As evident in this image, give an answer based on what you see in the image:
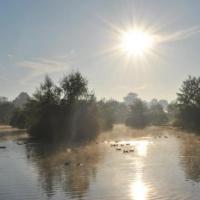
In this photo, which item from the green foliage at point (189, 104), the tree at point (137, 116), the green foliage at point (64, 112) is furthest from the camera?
the tree at point (137, 116)

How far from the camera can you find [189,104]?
120812 millimetres

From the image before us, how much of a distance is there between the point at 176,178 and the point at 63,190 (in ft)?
32.7

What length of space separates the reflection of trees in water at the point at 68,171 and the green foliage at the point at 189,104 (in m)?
66.9

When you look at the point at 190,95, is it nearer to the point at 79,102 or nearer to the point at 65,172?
the point at 79,102

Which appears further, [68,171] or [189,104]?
[189,104]

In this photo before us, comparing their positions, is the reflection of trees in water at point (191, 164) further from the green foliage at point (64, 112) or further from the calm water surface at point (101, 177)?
the green foliage at point (64, 112)

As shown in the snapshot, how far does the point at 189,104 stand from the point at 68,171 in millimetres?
86538

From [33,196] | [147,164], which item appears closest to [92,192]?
[33,196]

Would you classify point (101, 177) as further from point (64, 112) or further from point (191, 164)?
point (64, 112)

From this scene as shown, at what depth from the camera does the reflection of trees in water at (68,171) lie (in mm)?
30938

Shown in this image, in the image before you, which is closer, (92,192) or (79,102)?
(92,192)

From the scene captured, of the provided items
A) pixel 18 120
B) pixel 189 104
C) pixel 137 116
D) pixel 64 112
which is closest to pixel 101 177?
pixel 64 112

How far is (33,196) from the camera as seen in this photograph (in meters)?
28.6

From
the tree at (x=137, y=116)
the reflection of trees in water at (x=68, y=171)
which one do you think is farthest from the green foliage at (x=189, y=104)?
the reflection of trees in water at (x=68, y=171)
